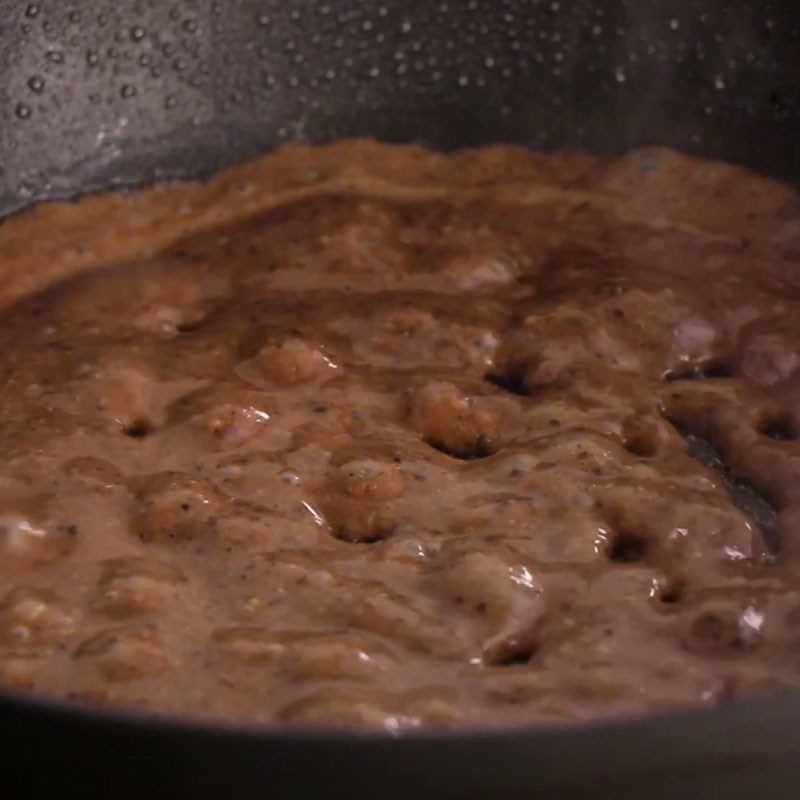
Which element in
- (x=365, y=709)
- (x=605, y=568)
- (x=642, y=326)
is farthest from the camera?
(x=642, y=326)

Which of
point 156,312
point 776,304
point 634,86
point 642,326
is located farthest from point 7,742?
point 634,86

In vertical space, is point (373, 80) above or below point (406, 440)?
above

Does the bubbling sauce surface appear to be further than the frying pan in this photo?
No

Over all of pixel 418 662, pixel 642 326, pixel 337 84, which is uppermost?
pixel 337 84

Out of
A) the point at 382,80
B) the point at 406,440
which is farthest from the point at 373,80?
the point at 406,440

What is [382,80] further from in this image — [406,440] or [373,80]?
[406,440]

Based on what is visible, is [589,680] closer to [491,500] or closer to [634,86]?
[491,500]
